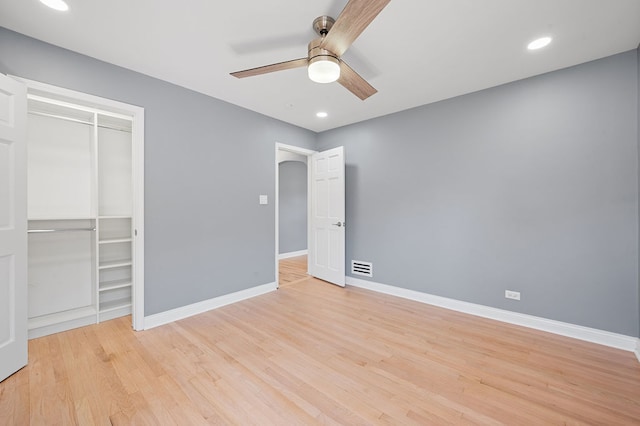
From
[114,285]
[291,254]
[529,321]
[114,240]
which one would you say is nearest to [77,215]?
[114,240]

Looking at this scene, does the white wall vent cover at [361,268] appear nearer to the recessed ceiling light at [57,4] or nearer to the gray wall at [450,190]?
the gray wall at [450,190]

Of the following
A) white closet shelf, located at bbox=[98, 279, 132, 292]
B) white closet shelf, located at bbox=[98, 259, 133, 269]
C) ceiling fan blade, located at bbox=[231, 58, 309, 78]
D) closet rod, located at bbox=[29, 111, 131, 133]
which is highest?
ceiling fan blade, located at bbox=[231, 58, 309, 78]

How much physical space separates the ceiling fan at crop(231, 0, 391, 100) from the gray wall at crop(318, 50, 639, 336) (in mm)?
1742

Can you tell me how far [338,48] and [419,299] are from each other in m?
3.15

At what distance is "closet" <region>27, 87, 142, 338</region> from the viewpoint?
98.9 inches

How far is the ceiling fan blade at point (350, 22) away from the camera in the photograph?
130cm

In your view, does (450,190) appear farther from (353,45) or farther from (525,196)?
(353,45)

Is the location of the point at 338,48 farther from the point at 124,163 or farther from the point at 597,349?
the point at 597,349

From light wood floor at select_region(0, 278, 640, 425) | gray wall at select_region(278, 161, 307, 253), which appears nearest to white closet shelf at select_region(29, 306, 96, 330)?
light wood floor at select_region(0, 278, 640, 425)

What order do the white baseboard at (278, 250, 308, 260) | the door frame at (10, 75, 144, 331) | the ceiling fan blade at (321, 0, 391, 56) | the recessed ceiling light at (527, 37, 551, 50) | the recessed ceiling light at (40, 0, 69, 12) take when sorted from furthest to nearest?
the white baseboard at (278, 250, 308, 260), the door frame at (10, 75, 144, 331), the recessed ceiling light at (527, 37, 551, 50), the recessed ceiling light at (40, 0, 69, 12), the ceiling fan blade at (321, 0, 391, 56)

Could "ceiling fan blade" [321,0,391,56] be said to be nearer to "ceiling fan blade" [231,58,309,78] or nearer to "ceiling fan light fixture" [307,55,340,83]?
→ "ceiling fan light fixture" [307,55,340,83]

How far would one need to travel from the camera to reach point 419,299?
11.3 ft

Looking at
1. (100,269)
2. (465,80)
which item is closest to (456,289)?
(465,80)

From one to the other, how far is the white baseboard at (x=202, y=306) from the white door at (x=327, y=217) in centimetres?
97
